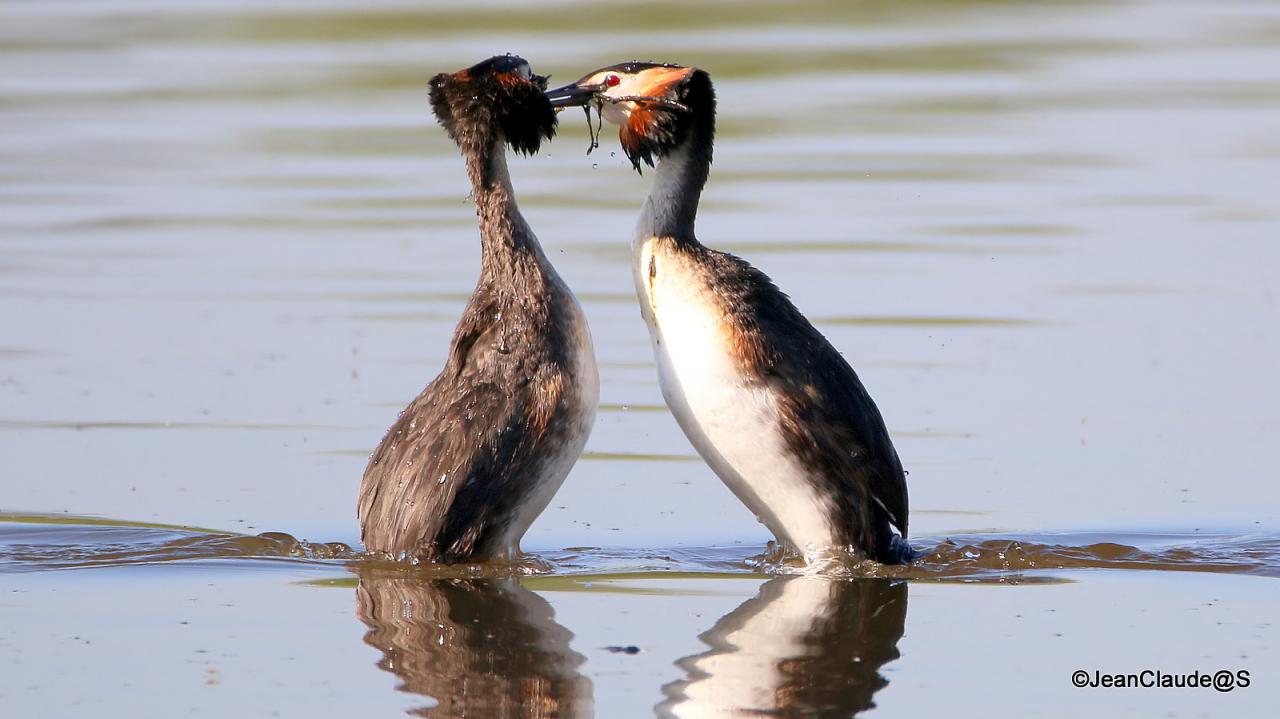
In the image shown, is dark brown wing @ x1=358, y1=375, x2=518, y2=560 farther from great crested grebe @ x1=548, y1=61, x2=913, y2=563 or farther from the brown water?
great crested grebe @ x1=548, y1=61, x2=913, y2=563

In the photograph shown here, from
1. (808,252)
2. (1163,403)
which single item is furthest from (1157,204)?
(1163,403)

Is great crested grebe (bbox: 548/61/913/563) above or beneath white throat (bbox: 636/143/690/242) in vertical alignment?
beneath

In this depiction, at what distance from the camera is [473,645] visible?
25.9ft

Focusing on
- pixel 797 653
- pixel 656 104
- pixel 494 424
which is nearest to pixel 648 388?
pixel 656 104

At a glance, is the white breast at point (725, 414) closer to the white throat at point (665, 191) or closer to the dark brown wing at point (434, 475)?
the white throat at point (665, 191)

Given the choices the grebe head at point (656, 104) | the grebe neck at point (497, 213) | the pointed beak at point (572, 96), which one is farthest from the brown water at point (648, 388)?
the pointed beak at point (572, 96)

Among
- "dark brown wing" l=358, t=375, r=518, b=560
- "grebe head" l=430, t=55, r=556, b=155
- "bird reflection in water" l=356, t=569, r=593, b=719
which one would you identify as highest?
"grebe head" l=430, t=55, r=556, b=155

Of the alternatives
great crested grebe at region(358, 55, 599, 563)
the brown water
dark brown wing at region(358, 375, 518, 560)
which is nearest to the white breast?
the brown water

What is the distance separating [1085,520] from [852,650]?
2.43 m

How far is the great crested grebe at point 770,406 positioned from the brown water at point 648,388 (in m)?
0.24

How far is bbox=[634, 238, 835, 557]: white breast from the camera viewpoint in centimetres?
948

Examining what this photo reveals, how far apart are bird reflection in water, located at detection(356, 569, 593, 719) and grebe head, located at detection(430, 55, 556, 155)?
6.86 feet

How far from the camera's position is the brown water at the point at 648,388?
7691mm

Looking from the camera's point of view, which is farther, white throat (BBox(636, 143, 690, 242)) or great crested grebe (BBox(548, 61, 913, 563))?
white throat (BBox(636, 143, 690, 242))
